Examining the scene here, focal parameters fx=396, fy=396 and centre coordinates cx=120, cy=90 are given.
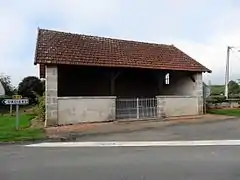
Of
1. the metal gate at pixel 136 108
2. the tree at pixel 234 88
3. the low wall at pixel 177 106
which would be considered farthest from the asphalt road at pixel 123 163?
the tree at pixel 234 88

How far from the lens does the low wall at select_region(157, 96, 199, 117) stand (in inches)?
886

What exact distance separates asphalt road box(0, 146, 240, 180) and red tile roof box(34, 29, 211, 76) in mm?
9253

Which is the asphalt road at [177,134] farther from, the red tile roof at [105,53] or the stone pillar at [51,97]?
the red tile roof at [105,53]

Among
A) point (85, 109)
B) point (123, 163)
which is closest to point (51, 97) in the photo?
point (85, 109)

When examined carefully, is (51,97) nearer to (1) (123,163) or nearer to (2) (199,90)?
(2) (199,90)

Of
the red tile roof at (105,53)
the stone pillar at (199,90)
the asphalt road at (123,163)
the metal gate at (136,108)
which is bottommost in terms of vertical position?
the asphalt road at (123,163)

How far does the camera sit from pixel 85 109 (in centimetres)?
1988

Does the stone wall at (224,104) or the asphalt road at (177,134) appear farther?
the stone wall at (224,104)

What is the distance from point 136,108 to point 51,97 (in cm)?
517

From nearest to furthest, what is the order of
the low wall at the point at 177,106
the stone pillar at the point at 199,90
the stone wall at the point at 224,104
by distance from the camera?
the low wall at the point at 177,106 → the stone pillar at the point at 199,90 → the stone wall at the point at 224,104

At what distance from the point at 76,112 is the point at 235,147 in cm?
1003

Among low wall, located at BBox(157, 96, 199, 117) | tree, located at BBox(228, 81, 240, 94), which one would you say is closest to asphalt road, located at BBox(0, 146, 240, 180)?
low wall, located at BBox(157, 96, 199, 117)

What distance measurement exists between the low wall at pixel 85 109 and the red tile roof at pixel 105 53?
1.88m

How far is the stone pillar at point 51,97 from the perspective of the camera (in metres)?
18.8
